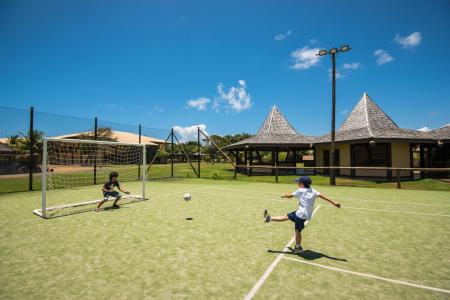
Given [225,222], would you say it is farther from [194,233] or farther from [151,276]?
[151,276]

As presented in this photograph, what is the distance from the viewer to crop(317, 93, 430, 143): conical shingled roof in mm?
20375

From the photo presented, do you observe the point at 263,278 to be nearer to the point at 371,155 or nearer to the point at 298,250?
the point at 298,250

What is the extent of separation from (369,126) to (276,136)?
872 centimetres

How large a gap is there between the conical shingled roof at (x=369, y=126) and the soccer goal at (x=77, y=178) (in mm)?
17382

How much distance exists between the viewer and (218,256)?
15.8ft

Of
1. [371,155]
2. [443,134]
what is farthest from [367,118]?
[443,134]

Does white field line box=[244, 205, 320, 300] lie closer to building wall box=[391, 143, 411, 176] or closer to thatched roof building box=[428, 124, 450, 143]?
building wall box=[391, 143, 411, 176]

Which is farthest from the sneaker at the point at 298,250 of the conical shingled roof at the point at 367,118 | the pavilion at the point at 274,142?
the conical shingled roof at the point at 367,118

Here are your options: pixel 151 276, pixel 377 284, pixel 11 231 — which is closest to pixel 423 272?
pixel 377 284

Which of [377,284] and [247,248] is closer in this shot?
[377,284]

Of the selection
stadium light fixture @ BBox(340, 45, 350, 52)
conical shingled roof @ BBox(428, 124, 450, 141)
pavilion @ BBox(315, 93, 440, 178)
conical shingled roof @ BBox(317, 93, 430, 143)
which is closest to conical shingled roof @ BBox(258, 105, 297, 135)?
pavilion @ BBox(315, 93, 440, 178)

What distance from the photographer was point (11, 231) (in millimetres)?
6398

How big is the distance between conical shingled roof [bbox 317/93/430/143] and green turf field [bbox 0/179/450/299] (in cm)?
1372

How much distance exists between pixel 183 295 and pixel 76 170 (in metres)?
15.7
